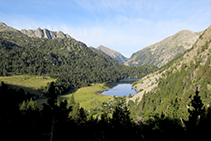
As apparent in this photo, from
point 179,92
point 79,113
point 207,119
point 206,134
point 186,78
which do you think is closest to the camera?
point 206,134

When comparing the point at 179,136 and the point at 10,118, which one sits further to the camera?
the point at 10,118

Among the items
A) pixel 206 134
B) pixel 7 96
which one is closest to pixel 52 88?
pixel 7 96

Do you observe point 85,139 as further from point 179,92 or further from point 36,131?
point 179,92

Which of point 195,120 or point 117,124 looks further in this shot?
point 117,124

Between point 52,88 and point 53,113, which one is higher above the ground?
point 52,88

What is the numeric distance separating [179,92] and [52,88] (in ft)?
317

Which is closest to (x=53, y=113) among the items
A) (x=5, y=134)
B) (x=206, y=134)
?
(x=5, y=134)

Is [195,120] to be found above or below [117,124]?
above

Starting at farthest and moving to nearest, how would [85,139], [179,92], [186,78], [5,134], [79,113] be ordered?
[186,78]
[179,92]
[79,113]
[85,139]
[5,134]

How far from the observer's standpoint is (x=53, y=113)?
74.8ft

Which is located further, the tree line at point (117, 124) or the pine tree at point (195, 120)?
the tree line at point (117, 124)

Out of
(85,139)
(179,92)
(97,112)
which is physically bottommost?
(97,112)

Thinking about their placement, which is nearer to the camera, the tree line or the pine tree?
the pine tree

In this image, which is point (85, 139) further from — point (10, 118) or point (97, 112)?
point (97, 112)
